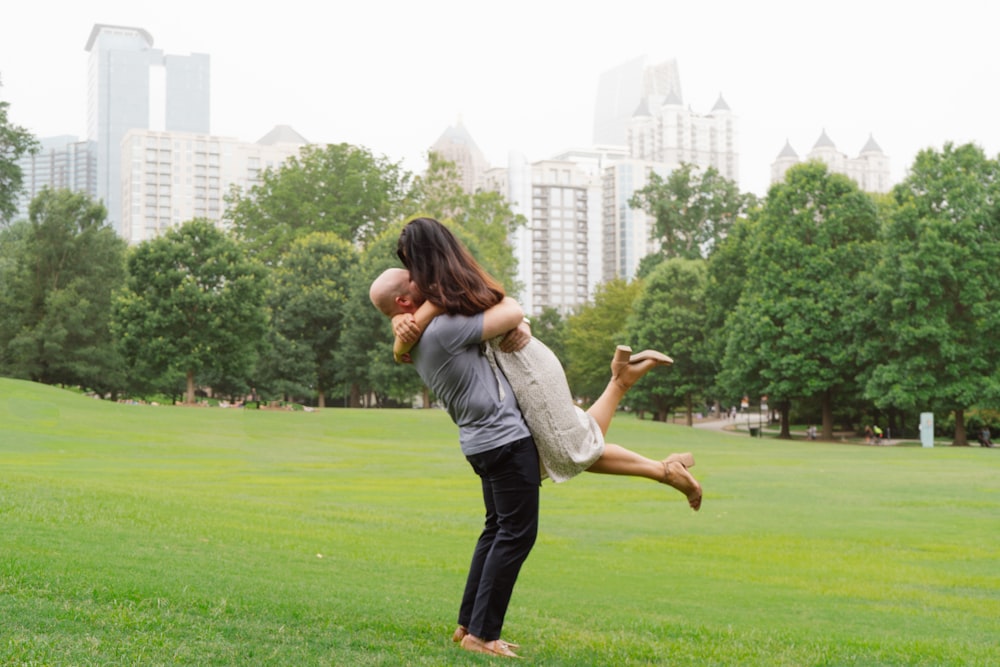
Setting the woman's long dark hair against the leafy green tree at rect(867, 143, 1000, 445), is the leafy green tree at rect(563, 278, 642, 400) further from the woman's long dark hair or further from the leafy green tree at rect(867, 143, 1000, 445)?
the woman's long dark hair

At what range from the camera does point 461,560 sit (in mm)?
10930

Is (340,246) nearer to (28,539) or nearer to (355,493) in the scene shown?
(355,493)

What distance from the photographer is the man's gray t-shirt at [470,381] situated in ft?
16.7

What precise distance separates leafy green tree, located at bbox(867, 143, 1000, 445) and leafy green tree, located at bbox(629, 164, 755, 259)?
29.1 m

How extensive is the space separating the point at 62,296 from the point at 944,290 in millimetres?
47314

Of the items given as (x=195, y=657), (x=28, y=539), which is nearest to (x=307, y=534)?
(x=28, y=539)

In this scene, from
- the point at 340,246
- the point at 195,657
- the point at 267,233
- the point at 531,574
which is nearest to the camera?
the point at 195,657

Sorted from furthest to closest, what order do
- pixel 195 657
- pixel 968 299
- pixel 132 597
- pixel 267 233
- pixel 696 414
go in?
pixel 696 414, pixel 267 233, pixel 968 299, pixel 132 597, pixel 195 657

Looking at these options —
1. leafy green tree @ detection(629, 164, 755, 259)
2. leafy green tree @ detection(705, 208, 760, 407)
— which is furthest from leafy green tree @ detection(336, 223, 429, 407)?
leafy green tree @ detection(629, 164, 755, 259)

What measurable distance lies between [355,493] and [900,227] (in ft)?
128

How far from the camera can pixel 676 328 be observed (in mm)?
63969

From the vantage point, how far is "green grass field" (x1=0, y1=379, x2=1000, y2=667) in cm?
548

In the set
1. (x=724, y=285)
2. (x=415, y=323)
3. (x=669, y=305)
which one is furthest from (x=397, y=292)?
(x=669, y=305)

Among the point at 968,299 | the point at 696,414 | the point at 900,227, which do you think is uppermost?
the point at 900,227
